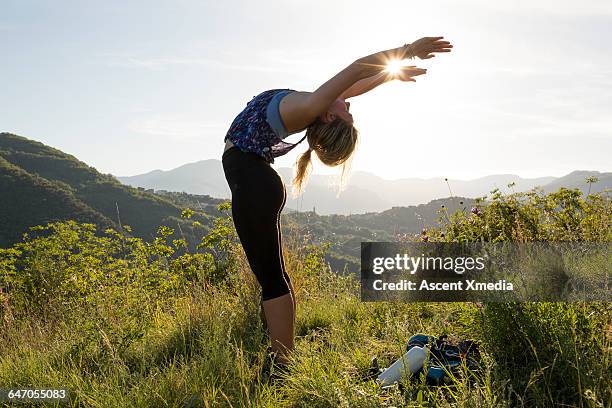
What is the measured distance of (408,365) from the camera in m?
2.58

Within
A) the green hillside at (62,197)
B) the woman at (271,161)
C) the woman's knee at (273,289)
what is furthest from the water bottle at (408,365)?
the green hillside at (62,197)

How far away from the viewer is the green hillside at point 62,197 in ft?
147

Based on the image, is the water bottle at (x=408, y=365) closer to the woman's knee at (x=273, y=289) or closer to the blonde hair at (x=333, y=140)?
the woman's knee at (x=273, y=289)

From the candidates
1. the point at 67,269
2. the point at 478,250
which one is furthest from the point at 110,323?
the point at 67,269

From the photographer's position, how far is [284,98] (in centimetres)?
273

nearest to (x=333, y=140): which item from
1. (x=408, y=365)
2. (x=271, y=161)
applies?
(x=271, y=161)

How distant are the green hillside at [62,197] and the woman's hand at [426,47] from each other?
34.1 metres

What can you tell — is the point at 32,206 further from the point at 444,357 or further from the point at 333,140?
the point at 444,357

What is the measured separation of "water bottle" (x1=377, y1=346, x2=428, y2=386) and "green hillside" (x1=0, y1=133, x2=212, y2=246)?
34.0m

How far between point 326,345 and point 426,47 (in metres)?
2.07

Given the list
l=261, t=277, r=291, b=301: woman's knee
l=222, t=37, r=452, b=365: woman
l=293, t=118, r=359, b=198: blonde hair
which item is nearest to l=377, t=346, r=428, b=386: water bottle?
l=222, t=37, r=452, b=365: woman

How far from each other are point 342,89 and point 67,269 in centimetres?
598

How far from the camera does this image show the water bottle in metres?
2.61

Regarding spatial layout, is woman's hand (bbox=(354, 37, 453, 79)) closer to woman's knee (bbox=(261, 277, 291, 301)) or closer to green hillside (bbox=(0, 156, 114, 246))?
woman's knee (bbox=(261, 277, 291, 301))
